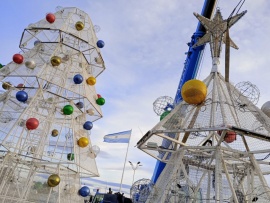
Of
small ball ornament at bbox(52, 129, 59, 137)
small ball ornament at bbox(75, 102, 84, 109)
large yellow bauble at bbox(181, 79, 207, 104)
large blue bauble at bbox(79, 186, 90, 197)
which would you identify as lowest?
large blue bauble at bbox(79, 186, 90, 197)

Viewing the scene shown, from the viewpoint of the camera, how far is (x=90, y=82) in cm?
1453

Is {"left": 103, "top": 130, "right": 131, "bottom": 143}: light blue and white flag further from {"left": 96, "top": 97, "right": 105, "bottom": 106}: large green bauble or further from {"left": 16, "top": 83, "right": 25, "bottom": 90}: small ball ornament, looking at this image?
{"left": 16, "top": 83, "right": 25, "bottom": 90}: small ball ornament

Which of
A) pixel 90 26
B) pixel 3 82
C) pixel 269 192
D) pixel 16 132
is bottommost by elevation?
pixel 269 192

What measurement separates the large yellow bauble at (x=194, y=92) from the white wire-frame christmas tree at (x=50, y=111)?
6081 millimetres

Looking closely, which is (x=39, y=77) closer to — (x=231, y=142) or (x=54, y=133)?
(x=54, y=133)

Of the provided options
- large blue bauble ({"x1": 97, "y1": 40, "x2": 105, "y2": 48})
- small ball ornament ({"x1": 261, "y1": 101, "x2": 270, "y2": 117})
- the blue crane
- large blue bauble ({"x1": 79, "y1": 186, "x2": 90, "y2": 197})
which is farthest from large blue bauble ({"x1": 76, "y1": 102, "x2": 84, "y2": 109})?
small ball ornament ({"x1": 261, "y1": 101, "x2": 270, "y2": 117})

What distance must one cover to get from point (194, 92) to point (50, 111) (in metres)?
8.37

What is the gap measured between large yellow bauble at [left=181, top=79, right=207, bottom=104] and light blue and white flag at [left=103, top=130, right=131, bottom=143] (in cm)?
1326

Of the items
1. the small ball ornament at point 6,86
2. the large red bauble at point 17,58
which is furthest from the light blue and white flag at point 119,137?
the large red bauble at point 17,58

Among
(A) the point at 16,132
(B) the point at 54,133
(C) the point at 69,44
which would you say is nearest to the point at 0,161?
(A) the point at 16,132

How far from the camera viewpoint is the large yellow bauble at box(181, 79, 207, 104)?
26.5 feet

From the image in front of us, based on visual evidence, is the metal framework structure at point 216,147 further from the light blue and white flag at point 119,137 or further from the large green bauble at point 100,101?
the light blue and white flag at point 119,137

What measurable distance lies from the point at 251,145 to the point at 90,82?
29.1 ft

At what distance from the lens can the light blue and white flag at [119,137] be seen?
2087 centimetres
